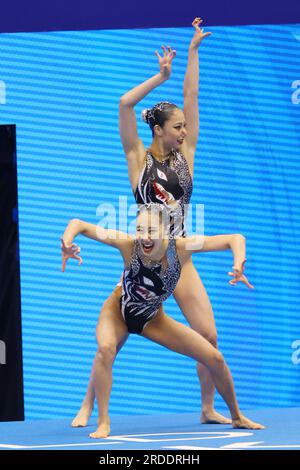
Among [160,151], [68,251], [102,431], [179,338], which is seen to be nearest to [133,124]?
[160,151]

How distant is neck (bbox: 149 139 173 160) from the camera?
6.69 metres

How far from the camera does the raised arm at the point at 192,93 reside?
673cm

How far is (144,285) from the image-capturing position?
6.23m

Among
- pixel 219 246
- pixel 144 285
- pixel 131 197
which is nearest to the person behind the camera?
pixel 219 246

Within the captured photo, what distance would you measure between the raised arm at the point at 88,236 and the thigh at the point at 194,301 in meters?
0.62

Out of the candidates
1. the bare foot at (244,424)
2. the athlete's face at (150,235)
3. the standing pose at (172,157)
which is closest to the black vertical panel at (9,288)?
the standing pose at (172,157)

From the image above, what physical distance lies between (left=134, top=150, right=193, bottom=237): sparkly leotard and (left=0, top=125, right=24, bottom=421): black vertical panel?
0.84 m

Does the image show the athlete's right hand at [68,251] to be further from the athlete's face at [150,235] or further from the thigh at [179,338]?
the thigh at [179,338]

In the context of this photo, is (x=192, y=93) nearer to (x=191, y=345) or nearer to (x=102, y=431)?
(x=191, y=345)

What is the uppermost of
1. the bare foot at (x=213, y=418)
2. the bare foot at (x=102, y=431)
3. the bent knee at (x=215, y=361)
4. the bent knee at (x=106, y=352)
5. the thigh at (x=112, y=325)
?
the thigh at (x=112, y=325)

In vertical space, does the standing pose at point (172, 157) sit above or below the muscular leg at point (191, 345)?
above

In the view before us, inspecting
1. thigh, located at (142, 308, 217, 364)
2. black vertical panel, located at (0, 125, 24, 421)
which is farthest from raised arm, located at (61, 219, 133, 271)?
black vertical panel, located at (0, 125, 24, 421)

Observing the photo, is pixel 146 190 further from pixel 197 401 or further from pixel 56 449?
pixel 197 401

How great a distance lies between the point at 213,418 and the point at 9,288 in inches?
57.5
